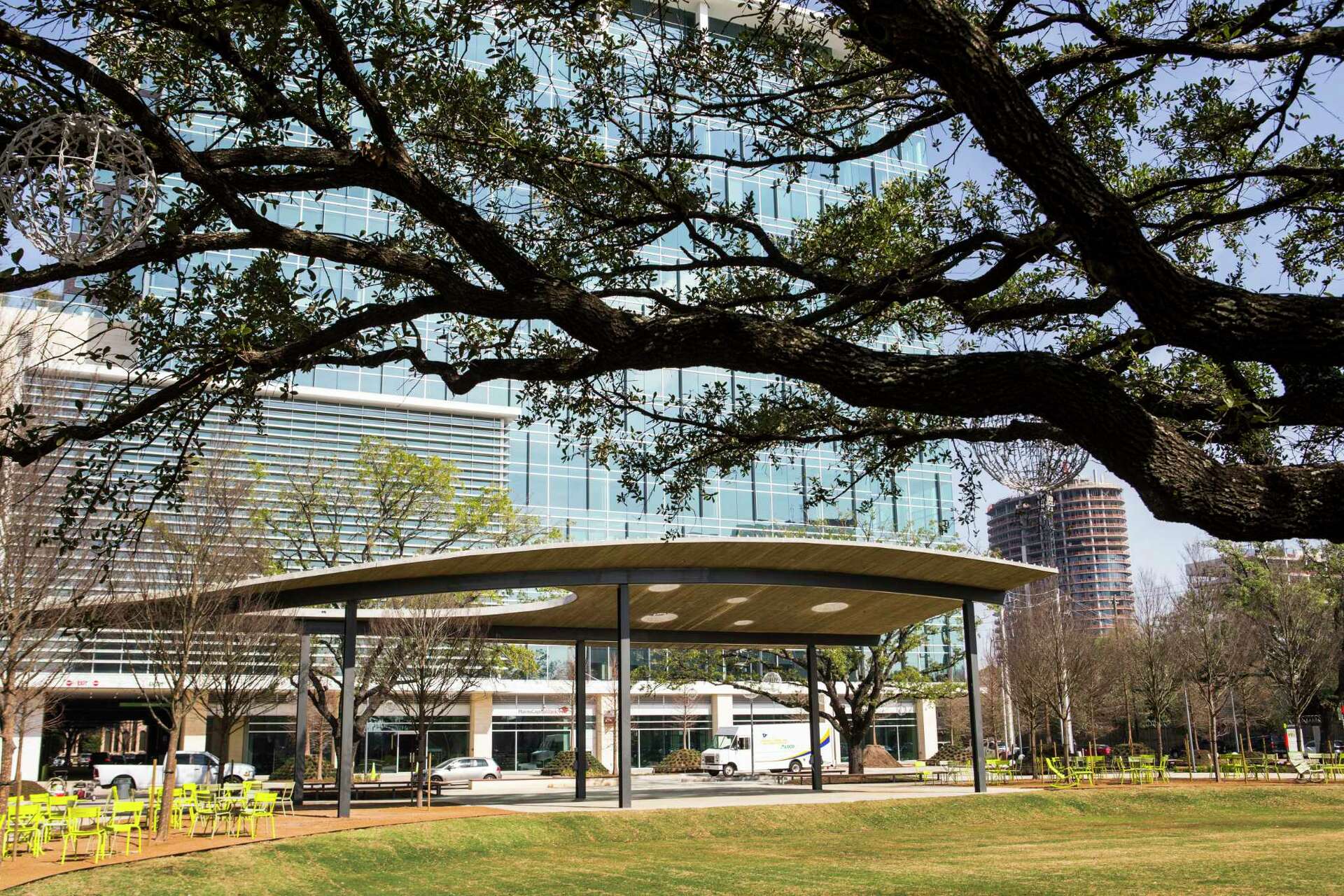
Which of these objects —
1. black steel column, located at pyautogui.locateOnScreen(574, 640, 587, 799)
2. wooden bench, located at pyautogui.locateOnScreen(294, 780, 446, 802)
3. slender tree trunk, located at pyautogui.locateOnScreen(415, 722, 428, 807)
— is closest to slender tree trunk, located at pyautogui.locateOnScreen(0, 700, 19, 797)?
slender tree trunk, located at pyautogui.locateOnScreen(415, 722, 428, 807)

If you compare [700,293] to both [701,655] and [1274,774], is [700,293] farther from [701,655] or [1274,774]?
[1274,774]

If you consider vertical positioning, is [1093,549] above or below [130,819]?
above

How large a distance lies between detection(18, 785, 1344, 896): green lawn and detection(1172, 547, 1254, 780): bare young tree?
31.3 ft

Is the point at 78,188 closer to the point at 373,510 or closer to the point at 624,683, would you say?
the point at 624,683

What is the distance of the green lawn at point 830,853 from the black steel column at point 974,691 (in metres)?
0.84

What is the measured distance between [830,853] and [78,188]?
14.4 meters

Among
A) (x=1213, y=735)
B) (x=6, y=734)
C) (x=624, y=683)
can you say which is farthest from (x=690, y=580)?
(x=1213, y=735)

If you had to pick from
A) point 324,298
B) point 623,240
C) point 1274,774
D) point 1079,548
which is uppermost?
point 1079,548

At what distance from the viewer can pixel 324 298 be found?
6.16m

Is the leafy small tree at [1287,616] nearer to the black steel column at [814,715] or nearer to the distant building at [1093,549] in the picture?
the black steel column at [814,715]

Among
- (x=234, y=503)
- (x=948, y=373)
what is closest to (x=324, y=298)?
(x=948, y=373)

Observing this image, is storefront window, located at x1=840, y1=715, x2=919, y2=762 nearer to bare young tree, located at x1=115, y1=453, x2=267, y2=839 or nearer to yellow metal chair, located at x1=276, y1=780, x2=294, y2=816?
yellow metal chair, located at x1=276, y1=780, x2=294, y2=816

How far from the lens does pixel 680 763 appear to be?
1913 inches

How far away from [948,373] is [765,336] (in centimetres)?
80
